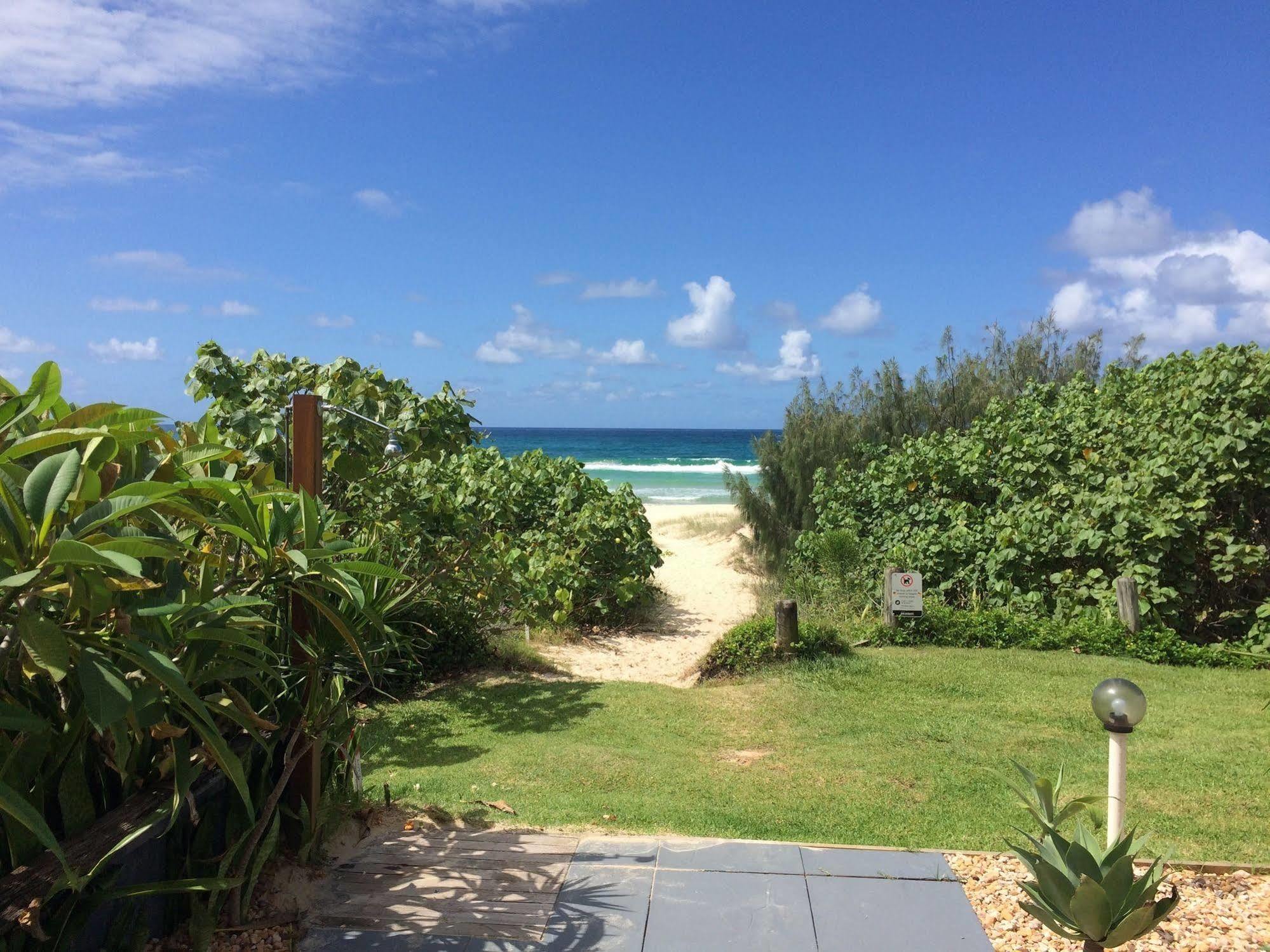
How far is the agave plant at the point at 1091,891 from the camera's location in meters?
2.43

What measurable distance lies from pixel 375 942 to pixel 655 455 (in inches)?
2140

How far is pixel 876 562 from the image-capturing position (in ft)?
32.4

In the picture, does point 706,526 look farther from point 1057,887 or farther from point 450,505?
point 1057,887

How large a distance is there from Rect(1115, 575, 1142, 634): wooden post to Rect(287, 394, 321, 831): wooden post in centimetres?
704

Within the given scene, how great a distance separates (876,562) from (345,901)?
7625 mm

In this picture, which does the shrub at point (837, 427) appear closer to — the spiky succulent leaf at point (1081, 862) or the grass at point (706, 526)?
the grass at point (706, 526)

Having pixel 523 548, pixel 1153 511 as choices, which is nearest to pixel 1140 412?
pixel 1153 511

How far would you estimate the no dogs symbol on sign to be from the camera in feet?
26.7

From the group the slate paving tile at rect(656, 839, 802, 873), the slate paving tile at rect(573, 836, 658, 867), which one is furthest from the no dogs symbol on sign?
the slate paving tile at rect(573, 836, 658, 867)

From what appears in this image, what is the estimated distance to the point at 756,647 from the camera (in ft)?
25.3

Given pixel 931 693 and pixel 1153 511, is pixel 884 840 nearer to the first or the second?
pixel 931 693

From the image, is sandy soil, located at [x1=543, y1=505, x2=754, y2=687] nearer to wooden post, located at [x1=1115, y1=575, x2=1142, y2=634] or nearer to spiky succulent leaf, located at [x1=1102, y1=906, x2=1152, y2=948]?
wooden post, located at [x1=1115, y1=575, x2=1142, y2=634]

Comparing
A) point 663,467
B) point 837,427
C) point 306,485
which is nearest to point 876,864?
point 306,485

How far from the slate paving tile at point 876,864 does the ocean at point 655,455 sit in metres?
24.4
